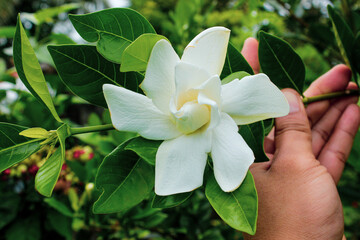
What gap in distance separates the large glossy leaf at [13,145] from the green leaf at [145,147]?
0.21 meters

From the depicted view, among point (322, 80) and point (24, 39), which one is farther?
point (322, 80)

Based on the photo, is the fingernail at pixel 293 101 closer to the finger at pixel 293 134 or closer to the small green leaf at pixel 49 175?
the finger at pixel 293 134

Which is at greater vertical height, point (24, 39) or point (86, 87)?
point (24, 39)

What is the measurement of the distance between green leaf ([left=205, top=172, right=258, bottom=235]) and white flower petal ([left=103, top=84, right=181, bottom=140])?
5.8 inches

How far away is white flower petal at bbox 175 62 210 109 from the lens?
0.49 meters

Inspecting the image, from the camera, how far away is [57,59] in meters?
0.56

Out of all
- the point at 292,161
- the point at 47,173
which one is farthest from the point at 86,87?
the point at 292,161

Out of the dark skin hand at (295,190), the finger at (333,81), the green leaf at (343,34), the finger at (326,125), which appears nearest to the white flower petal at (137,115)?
the dark skin hand at (295,190)

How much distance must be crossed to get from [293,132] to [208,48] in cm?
46

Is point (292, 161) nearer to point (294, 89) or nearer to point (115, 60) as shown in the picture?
point (294, 89)

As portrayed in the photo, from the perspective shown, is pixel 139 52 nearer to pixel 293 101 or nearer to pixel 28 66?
pixel 28 66

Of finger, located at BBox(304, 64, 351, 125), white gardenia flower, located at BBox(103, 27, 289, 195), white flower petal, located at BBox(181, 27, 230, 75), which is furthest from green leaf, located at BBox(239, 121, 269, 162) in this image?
finger, located at BBox(304, 64, 351, 125)

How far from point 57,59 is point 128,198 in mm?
336

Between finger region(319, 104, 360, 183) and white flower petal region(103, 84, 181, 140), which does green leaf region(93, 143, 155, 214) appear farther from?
finger region(319, 104, 360, 183)
